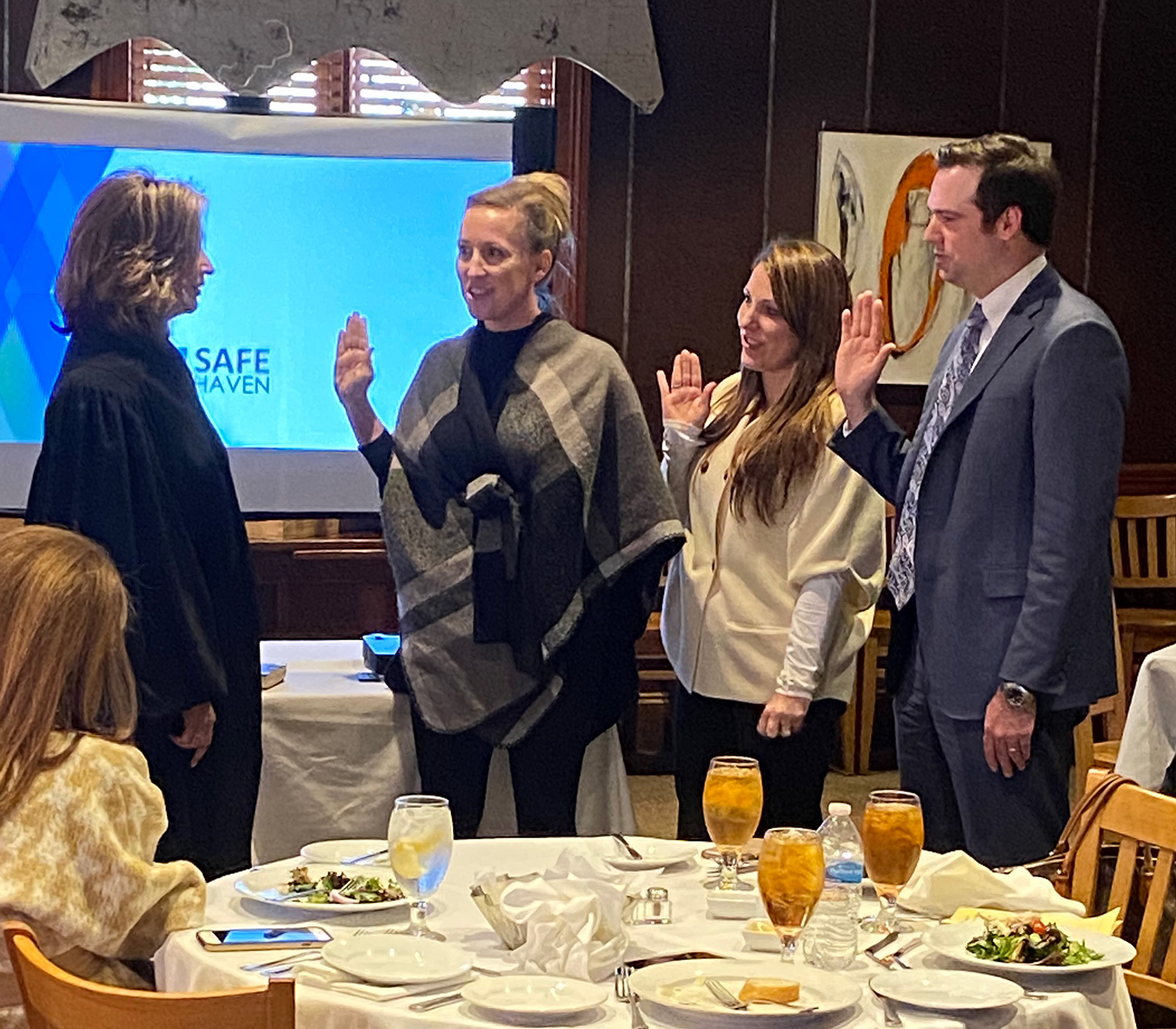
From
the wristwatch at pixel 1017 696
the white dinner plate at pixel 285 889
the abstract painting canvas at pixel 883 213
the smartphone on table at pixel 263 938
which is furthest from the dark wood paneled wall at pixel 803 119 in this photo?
the smartphone on table at pixel 263 938

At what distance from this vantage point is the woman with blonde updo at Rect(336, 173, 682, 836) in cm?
279

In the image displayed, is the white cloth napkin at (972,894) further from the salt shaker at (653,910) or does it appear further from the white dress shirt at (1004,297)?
the white dress shirt at (1004,297)

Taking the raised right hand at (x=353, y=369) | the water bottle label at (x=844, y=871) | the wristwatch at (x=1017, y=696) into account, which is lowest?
the water bottle label at (x=844, y=871)

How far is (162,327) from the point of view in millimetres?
2707

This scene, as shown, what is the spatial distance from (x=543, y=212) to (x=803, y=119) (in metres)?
3.37

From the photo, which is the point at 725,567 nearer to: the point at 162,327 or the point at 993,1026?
the point at 162,327

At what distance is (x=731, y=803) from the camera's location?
72.7 inches

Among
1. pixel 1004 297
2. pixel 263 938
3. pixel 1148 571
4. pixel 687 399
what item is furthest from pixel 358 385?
pixel 1148 571

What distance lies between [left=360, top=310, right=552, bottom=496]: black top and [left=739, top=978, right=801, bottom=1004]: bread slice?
1512mm

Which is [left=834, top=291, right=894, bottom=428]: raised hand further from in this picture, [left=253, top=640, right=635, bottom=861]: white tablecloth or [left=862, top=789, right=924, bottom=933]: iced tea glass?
[left=862, top=789, right=924, bottom=933]: iced tea glass

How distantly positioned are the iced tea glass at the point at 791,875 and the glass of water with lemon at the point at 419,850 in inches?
13.1

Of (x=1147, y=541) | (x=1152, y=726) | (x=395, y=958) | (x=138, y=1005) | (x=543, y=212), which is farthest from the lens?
(x=1147, y=541)

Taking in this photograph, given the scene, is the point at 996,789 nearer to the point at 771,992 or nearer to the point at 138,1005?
the point at 771,992

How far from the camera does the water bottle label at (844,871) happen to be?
1.73 metres
